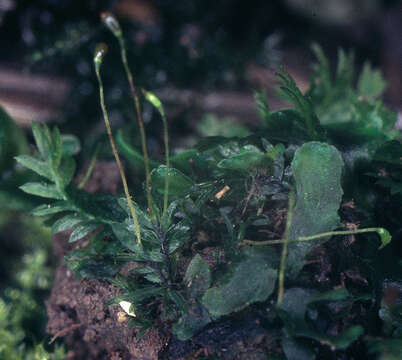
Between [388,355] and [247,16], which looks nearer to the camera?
[388,355]

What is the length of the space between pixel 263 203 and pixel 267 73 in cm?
116

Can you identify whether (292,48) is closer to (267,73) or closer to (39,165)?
(267,73)

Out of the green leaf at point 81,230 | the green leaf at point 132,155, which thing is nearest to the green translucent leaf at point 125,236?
the green leaf at point 81,230

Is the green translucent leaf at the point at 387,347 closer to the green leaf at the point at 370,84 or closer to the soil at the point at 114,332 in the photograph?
the soil at the point at 114,332

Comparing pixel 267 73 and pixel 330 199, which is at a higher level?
pixel 330 199

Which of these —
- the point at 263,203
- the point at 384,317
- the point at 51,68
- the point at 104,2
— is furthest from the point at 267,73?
the point at 384,317

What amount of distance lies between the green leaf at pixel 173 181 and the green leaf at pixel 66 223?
16cm

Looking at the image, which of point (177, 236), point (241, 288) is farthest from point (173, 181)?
point (241, 288)

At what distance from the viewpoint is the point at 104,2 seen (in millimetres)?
1275

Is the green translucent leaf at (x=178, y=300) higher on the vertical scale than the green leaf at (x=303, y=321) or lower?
lower

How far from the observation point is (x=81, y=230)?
70 cm

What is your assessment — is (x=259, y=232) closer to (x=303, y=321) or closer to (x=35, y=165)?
(x=303, y=321)

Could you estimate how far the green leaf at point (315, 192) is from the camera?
1.89 feet

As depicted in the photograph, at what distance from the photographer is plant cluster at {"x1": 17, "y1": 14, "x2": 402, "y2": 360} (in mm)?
547
